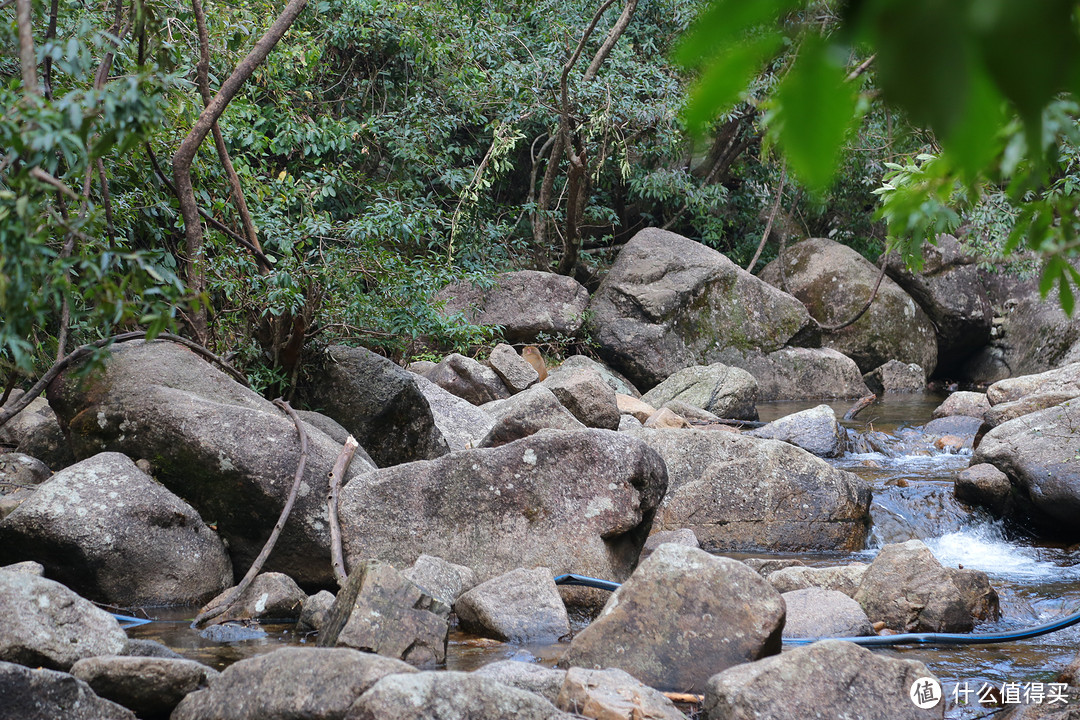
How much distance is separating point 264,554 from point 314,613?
590 millimetres

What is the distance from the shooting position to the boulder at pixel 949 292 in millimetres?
15375

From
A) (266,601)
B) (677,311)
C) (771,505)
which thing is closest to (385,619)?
(266,601)

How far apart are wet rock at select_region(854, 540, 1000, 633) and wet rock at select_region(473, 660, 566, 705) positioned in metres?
2.21

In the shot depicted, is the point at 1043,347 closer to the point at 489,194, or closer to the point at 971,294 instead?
the point at 971,294

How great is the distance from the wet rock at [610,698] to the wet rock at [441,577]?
57.8 inches

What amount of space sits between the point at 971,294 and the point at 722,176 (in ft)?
17.5

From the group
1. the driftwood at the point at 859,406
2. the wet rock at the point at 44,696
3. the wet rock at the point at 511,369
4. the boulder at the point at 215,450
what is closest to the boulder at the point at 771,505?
the boulder at the point at 215,450

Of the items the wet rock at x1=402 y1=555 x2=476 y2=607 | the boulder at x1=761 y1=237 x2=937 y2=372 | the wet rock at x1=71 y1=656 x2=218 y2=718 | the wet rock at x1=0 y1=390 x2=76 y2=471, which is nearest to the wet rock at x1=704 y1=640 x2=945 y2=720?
the wet rock at x1=402 y1=555 x2=476 y2=607

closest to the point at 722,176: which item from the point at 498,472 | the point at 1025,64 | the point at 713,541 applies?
the point at 713,541

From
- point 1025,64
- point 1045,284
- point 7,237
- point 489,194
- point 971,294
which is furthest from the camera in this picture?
point 971,294

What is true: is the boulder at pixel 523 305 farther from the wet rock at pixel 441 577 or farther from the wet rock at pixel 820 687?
the wet rock at pixel 820 687

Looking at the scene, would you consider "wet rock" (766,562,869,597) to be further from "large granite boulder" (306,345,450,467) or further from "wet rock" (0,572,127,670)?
"wet rock" (0,572,127,670)

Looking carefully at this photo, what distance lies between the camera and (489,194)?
14.4 metres

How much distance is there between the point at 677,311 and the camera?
12734 millimetres
